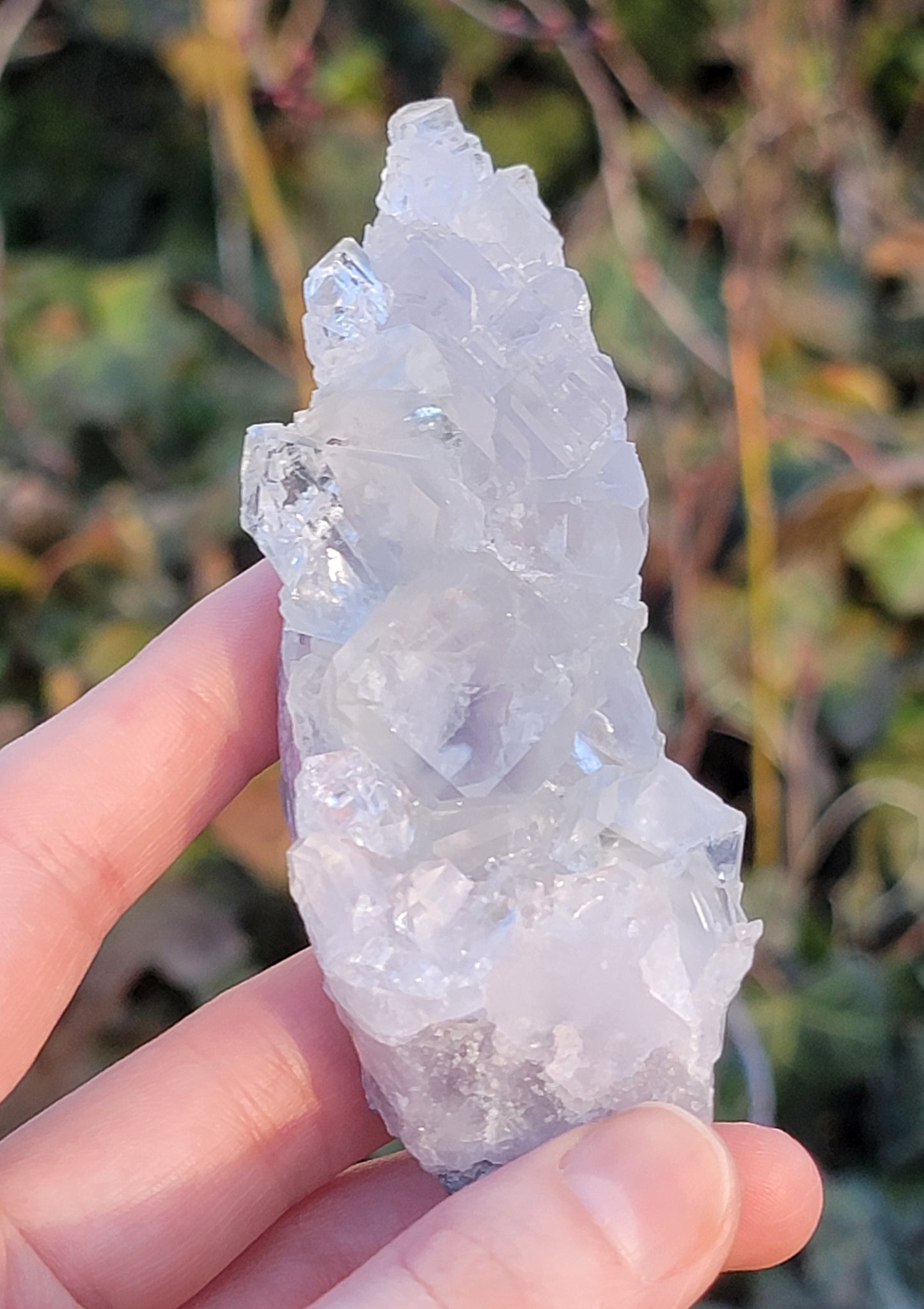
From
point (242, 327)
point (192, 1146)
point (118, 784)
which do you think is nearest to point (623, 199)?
point (242, 327)

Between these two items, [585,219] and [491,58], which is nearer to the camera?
[585,219]

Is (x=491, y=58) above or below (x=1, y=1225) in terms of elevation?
above

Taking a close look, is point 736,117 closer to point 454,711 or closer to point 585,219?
point 585,219

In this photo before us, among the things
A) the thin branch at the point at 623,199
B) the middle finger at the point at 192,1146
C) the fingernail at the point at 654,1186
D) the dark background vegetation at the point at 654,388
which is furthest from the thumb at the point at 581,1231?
the thin branch at the point at 623,199

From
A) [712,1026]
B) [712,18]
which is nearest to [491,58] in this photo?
[712,18]

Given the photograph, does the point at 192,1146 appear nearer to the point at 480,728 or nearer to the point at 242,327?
→ the point at 480,728

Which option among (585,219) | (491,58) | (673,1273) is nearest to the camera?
(673,1273)

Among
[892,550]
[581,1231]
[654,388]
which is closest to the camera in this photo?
[581,1231]
